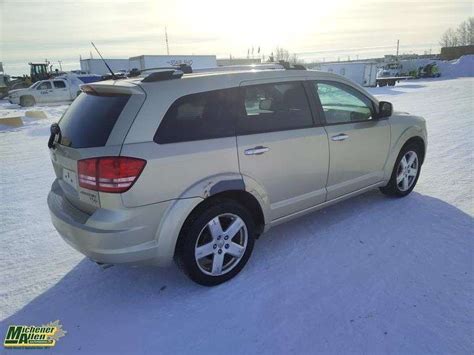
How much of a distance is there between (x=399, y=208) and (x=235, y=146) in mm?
2587

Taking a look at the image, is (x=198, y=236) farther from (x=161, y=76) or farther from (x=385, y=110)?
(x=385, y=110)

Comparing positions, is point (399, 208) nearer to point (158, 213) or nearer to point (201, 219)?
point (201, 219)

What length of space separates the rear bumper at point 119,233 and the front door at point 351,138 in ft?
6.60

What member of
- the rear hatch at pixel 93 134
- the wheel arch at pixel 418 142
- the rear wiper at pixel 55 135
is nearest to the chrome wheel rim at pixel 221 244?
the rear hatch at pixel 93 134

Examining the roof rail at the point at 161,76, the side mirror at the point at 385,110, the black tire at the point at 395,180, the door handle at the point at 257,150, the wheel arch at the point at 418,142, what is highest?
the roof rail at the point at 161,76

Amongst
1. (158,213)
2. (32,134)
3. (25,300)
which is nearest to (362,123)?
(158,213)

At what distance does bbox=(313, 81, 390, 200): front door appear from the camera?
12.4ft

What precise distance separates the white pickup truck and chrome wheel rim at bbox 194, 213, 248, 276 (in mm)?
21641

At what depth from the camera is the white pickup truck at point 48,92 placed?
851 inches

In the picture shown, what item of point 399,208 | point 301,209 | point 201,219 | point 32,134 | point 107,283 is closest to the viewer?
point 201,219

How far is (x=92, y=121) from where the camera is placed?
2803mm

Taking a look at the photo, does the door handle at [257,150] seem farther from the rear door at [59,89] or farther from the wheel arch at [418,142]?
the rear door at [59,89]

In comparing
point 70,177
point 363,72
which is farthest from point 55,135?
point 363,72

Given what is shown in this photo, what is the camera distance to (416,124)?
4730 mm
